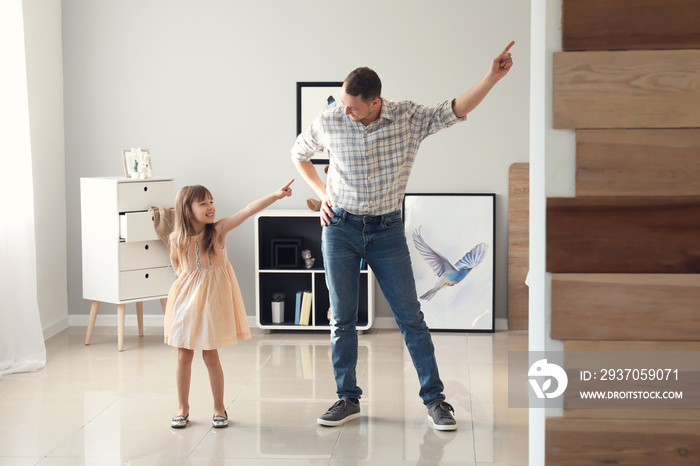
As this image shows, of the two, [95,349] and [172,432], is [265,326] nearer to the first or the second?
[95,349]

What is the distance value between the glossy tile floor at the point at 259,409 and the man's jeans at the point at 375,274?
294 mm

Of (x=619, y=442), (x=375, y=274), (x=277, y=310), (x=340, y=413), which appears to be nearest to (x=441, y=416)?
(x=340, y=413)

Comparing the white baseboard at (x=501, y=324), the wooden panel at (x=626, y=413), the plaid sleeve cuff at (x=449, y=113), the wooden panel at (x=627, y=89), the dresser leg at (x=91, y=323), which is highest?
the plaid sleeve cuff at (x=449, y=113)

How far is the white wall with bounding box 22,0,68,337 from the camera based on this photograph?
4.81 meters

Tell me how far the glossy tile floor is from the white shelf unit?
0.28 m

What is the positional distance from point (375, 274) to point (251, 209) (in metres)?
0.57

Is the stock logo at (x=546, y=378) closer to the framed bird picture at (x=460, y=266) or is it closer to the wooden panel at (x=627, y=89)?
the wooden panel at (x=627, y=89)

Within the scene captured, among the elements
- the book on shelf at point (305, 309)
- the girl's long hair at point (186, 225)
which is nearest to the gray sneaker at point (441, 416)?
the girl's long hair at point (186, 225)

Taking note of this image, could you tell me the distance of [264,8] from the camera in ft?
16.5

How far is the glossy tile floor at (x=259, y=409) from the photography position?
9.63 ft

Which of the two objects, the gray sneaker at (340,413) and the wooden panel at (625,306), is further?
the gray sneaker at (340,413)

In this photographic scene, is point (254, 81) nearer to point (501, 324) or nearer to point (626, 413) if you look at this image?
point (501, 324)

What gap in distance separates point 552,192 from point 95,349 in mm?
3658

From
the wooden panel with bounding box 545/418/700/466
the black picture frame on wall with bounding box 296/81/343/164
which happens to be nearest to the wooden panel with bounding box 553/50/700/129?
the wooden panel with bounding box 545/418/700/466
